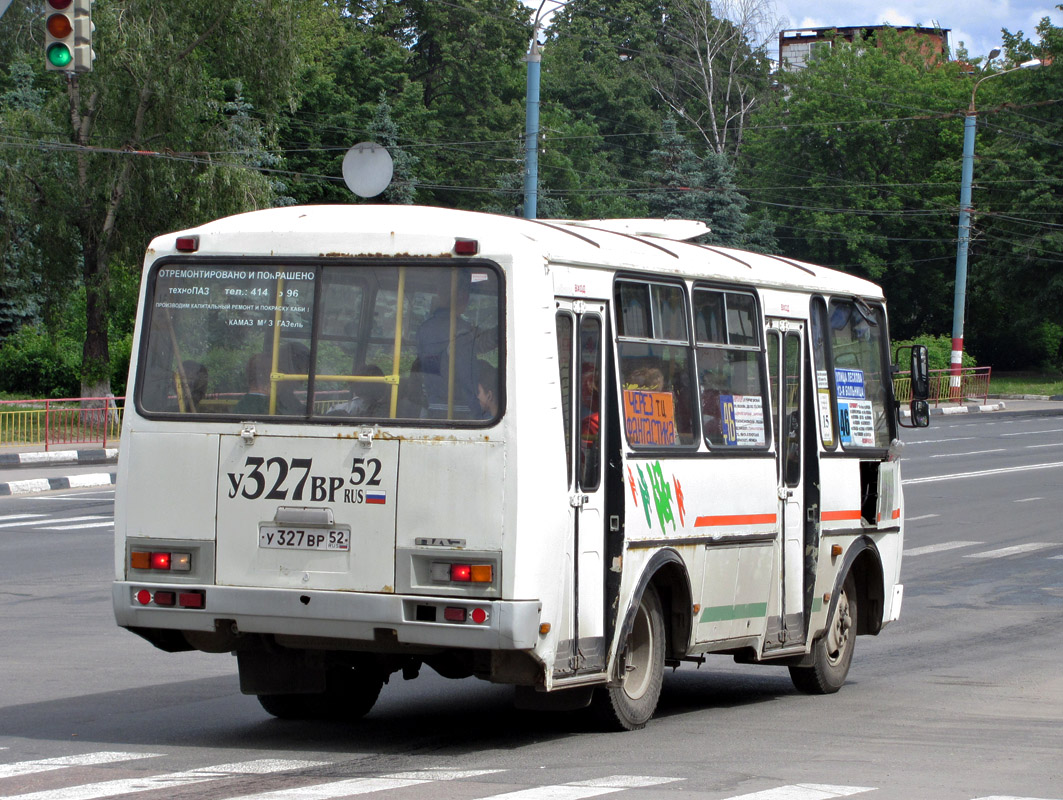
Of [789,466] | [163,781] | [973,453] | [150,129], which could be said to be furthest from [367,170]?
[163,781]

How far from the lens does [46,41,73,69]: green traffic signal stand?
45.2 ft

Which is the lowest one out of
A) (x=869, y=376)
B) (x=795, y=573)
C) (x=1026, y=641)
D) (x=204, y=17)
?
→ (x=1026, y=641)

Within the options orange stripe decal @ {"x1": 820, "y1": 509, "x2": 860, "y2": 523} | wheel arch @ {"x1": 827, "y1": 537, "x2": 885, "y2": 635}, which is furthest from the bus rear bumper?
wheel arch @ {"x1": 827, "y1": 537, "x2": 885, "y2": 635}

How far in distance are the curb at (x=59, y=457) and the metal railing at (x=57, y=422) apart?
10.0 inches

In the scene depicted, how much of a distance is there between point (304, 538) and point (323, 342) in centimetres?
97

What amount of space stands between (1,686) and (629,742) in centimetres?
407

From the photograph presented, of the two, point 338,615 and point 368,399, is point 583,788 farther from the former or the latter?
point 368,399

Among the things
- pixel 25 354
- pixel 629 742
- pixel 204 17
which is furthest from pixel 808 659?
pixel 25 354

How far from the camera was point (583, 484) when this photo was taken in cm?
771

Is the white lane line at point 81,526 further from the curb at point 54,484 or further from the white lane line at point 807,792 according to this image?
the white lane line at point 807,792

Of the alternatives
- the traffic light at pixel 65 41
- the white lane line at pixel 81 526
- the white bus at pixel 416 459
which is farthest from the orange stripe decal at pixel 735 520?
the white lane line at pixel 81 526

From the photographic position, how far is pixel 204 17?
3466cm

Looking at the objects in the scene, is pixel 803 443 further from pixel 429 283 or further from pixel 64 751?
pixel 64 751

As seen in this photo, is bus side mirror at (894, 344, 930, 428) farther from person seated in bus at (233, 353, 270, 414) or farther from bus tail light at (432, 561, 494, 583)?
person seated in bus at (233, 353, 270, 414)
